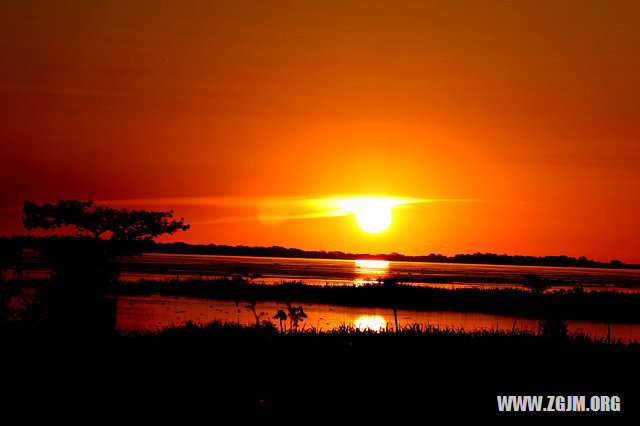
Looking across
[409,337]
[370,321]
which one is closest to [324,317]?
[370,321]

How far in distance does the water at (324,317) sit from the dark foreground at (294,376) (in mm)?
13001

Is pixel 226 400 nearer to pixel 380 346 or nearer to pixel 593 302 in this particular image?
pixel 380 346

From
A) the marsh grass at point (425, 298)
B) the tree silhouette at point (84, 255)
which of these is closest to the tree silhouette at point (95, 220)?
the tree silhouette at point (84, 255)

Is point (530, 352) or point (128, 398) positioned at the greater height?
point (530, 352)

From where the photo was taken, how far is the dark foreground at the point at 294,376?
51.9ft

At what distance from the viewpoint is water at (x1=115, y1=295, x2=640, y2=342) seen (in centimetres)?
3880

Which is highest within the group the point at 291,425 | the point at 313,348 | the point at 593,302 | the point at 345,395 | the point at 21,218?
the point at 593,302

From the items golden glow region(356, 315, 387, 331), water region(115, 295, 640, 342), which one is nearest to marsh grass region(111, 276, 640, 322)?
water region(115, 295, 640, 342)

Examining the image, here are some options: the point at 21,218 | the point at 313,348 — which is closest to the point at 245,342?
the point at 313,348

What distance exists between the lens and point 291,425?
48.6ft

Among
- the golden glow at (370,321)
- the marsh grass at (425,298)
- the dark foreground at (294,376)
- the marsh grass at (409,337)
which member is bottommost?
the dark foreground at (294,376)

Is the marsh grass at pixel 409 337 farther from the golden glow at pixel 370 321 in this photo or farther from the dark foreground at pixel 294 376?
the golden glow at pixel 370 321

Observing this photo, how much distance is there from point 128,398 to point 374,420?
18.2ft

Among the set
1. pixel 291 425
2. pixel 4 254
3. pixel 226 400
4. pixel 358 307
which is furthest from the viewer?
pixel 358 307
